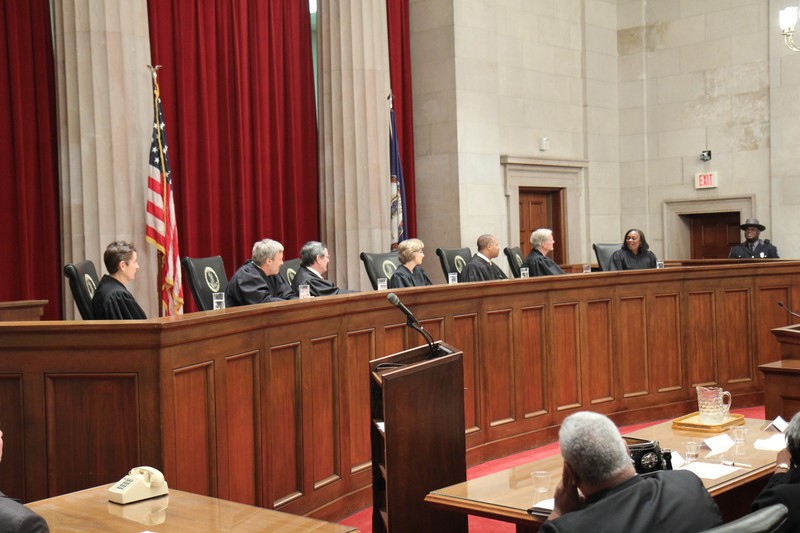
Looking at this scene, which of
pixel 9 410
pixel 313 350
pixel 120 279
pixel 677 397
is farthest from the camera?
pixel 677 397

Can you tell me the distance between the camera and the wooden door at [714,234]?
13047 millimetres

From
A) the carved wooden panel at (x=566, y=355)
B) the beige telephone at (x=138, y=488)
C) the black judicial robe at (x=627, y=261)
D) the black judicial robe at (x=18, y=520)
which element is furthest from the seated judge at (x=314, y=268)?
the black judicial robe at (x=18, y=520)

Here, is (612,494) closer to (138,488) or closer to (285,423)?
(138,488)

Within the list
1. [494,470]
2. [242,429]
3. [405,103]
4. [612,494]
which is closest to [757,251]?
[405,103]

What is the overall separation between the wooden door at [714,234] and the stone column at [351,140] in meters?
5.63

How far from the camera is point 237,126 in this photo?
368 inches

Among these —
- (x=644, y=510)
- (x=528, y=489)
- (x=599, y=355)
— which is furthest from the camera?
(x=599, y=355)

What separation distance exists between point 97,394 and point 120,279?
210 centimetres

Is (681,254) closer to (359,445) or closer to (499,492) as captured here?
(359,445)

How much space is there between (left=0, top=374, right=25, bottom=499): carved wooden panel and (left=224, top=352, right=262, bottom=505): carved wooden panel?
840mm

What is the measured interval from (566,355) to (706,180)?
24.0 ft

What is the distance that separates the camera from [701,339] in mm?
7496

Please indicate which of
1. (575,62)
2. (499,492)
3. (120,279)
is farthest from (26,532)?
(575,62)

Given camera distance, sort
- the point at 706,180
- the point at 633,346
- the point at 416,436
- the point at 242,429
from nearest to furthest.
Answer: the point at 416,436
the point at 242,429
the point at 633,346
the point at 706,180
